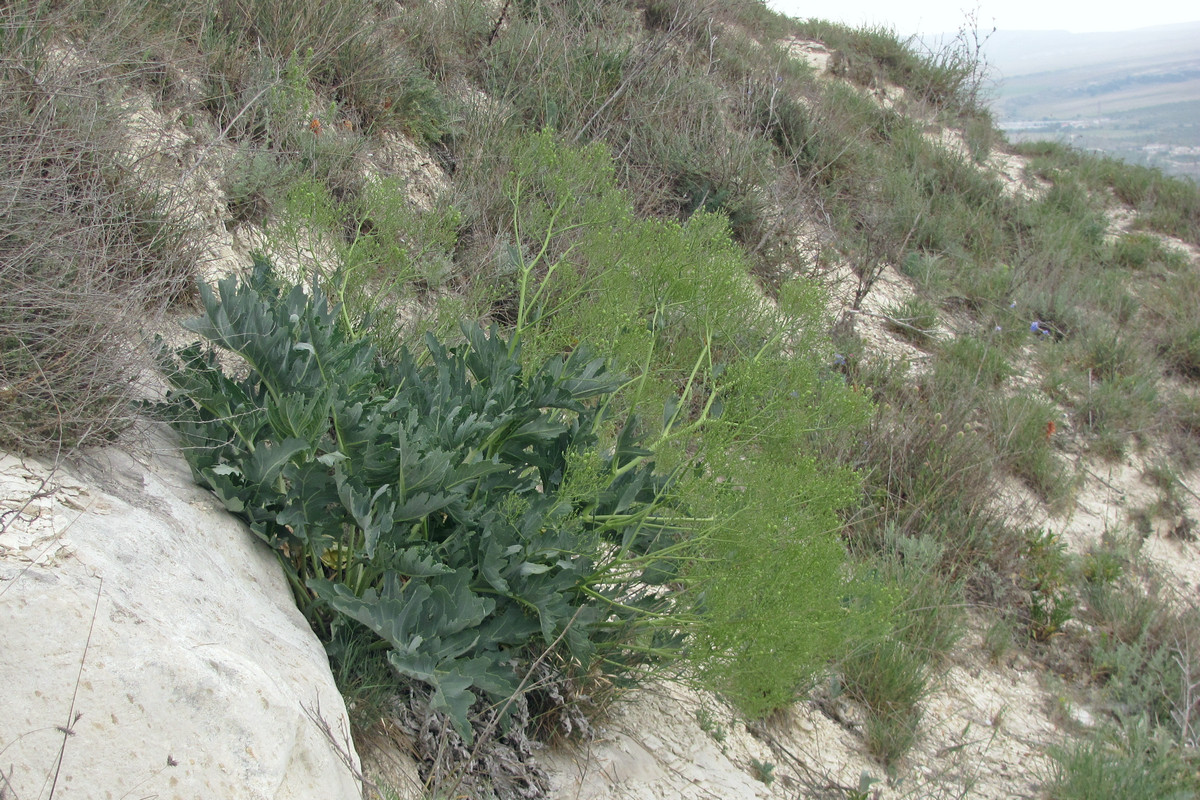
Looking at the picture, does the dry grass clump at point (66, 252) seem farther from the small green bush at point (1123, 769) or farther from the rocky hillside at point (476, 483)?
the small green bush at point (1123, 769)

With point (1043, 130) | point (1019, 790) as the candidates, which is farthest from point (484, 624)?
point (1043, 130)

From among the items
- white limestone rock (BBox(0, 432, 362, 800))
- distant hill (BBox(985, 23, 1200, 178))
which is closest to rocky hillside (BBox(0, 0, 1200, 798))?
white limestone rock (BBox(0, 432, 362, 800))

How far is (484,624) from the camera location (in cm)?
196

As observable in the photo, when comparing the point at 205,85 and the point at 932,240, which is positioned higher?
the point at 205,85

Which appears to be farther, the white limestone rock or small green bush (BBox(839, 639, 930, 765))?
small green bush (BBox(839, 639, 930, 765))

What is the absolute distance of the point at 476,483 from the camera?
207 cm

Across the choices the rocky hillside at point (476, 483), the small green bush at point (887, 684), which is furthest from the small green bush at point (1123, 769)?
the small green bush at point (887, 684)

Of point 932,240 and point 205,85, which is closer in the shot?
point 205,85

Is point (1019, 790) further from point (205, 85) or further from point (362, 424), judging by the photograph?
point (205, 85)

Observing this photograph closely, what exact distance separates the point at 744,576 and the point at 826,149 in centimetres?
608

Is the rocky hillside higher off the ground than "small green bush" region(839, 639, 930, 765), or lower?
higher

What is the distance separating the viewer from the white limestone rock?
1230mm

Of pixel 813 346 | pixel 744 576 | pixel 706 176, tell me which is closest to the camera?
pixel 744 576

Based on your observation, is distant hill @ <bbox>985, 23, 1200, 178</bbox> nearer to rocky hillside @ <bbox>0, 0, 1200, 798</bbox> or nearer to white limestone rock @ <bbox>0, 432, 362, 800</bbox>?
rocky hillside @ <bbox>0, 0, 1200, 798</bbox>
